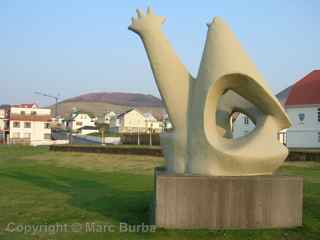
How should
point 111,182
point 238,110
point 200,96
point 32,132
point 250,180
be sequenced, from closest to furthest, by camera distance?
point 250,180 → point 200,96 → point 238,110 → point 111,182 → point 32,132

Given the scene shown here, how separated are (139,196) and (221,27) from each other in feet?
18.3

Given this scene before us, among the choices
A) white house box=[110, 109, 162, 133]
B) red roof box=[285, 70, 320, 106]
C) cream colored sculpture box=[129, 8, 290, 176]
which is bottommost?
cream colored sculpture box=[129, 8, 290, 176]

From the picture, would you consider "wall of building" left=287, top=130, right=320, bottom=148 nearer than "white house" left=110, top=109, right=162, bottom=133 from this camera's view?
Yes

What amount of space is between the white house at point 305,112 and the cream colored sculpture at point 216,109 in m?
39.7

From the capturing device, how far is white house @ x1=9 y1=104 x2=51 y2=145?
244 ft

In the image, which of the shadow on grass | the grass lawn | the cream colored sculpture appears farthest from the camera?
the shadow on grass

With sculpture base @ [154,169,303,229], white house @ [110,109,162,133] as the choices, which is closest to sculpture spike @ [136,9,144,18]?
sculpture base @ [154,169,303,229]

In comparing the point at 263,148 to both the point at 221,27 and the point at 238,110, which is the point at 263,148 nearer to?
the point at 238,110

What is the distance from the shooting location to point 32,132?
75.3 metres

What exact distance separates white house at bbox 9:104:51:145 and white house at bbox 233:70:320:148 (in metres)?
37.9

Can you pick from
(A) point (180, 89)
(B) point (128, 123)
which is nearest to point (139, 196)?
(A) point (180, 89)

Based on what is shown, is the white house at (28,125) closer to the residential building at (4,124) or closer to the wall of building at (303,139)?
the residential building at (4,124)

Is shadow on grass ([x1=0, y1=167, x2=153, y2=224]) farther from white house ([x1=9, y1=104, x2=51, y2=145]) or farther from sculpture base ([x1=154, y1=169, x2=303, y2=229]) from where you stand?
white house ([x1=9, y1=104, x2=51, y2=145])

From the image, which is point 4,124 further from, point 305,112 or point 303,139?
point 305,112
